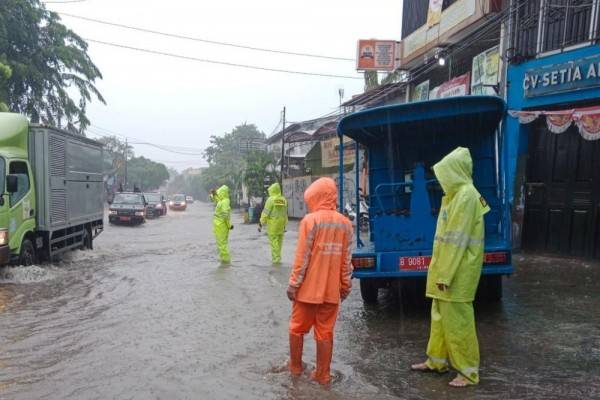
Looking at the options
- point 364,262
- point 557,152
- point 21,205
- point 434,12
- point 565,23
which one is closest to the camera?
point 364,262

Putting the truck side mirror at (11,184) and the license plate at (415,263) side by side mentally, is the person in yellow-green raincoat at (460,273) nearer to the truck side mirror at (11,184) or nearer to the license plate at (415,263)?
the license plate at (415,263)

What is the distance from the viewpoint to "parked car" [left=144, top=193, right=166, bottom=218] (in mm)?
33406

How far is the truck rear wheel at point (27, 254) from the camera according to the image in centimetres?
982

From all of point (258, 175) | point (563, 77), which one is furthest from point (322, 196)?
point (258, 175)

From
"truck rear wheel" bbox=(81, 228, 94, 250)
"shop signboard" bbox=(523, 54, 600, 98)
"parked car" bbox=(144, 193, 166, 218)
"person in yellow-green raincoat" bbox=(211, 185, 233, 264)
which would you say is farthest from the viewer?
Answer: "parked car" bbox=(144, 193, 166, 218)

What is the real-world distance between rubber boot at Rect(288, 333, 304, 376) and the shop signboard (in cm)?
772

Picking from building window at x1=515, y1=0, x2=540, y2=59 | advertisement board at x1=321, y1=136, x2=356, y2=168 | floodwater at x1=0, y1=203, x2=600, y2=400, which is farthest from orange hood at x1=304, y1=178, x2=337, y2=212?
advertisement board at x1=321, y1=136, x2=356, y2=168

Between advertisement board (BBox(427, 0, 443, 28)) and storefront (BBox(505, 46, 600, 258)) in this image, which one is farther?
advertisement board (BBox(427, 0, 443, 28))

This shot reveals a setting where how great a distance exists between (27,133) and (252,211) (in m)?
19.2

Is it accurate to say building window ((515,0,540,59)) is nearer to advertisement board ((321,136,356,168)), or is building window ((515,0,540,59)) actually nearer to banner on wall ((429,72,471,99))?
banner on wall ((429,72,471,99))

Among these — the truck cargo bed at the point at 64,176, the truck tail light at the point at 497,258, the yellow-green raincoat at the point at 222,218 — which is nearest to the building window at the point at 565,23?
the truck tail light at the point at 497,258

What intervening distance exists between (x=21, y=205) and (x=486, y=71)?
418 inches

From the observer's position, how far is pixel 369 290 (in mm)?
7441

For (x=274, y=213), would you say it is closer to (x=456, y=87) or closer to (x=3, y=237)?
(x=3, y=237)
